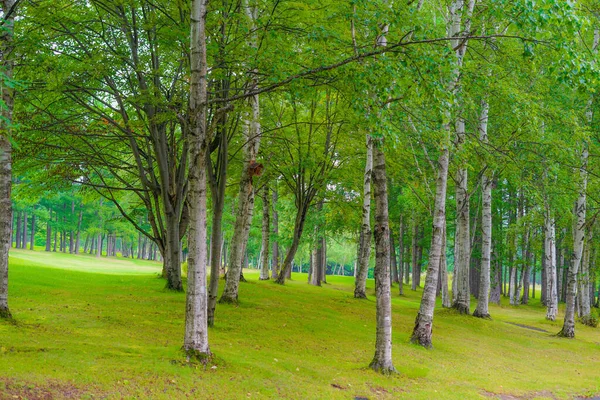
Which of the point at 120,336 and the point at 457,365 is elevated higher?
the point at 120,336

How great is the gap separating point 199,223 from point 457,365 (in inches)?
307

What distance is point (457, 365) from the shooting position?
1281 cm

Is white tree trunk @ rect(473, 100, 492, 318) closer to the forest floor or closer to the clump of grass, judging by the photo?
the forest floor

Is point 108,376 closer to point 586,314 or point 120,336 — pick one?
point 120,336

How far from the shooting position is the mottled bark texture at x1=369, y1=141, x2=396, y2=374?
1073 cm

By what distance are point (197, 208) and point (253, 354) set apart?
3.38 m

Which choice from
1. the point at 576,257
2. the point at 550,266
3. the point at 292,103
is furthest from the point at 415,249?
the point at 292,103

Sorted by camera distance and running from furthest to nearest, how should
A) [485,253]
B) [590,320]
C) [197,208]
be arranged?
[590,320], [485,253], [197,208]

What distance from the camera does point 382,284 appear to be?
10.9 meters

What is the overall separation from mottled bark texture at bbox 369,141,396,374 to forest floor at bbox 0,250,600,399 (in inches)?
15.7

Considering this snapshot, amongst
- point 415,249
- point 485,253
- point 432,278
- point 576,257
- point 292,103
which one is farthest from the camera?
point 415,249

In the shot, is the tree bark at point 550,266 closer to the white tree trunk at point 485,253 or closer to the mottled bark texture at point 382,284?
the white tree trunk at point 485,253

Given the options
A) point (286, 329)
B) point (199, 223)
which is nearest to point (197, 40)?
point (199, 223)

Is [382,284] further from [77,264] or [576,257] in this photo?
[77,264]
